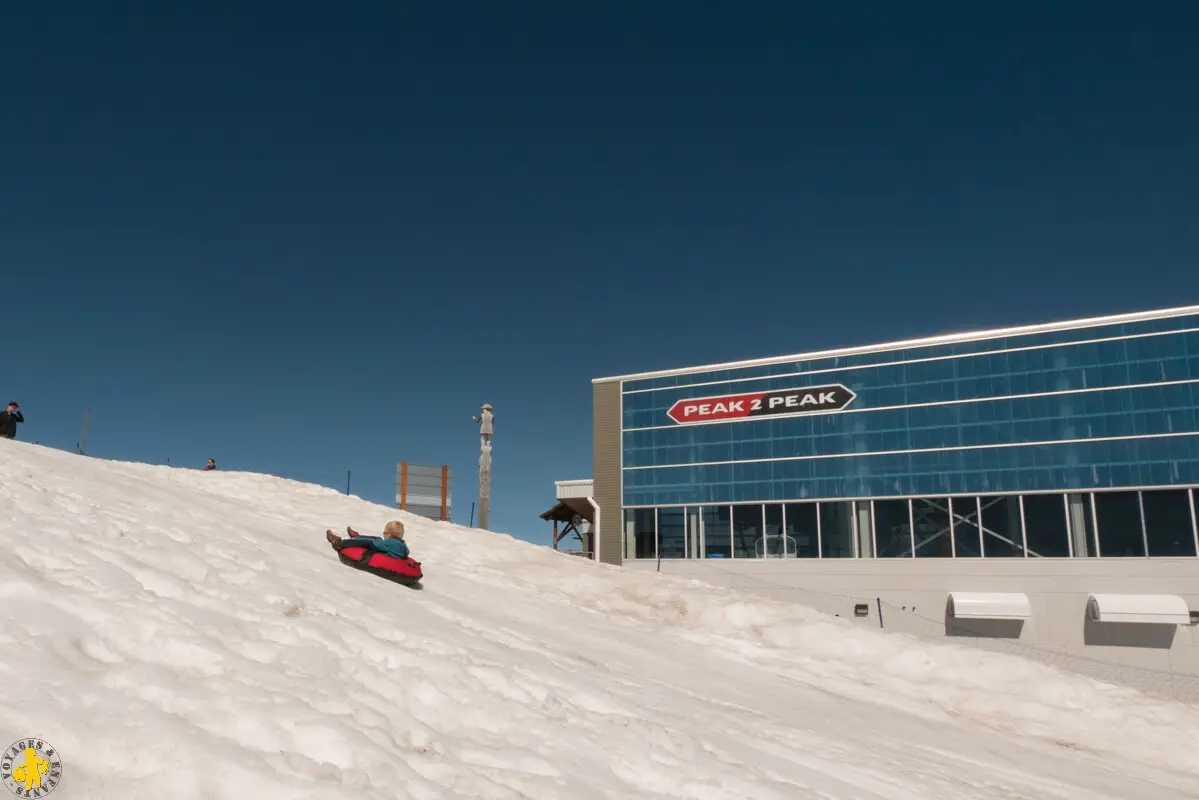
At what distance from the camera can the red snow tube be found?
1289 centimetres

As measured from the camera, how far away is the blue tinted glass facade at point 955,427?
101ft

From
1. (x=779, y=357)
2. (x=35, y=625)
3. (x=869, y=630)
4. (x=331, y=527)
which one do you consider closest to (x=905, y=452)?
(x=779, y=357)

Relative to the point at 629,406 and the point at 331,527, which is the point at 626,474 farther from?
the point at 331,527

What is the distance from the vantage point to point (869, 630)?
659 inches

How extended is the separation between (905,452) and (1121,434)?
26.0 feet

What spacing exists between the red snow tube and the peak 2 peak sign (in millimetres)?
26901

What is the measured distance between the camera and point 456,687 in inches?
297

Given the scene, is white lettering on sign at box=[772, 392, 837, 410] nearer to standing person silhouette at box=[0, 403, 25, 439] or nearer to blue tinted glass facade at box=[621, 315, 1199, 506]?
blue tinted glass facade at box=[621, 315, 1199, 506]

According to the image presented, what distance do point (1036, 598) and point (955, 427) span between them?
7.37m

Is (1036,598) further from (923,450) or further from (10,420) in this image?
(10,420)

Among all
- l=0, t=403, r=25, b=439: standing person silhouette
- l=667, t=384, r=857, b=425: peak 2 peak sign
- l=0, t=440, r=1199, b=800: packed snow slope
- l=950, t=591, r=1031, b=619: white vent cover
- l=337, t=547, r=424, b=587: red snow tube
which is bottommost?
l=950, t=591, r=1031, b=619: white vent cover

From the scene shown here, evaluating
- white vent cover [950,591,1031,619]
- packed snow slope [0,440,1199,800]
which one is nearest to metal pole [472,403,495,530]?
packed snow slope [0,440,1199,800]

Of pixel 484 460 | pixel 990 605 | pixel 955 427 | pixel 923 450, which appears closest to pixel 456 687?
pixel 484 460

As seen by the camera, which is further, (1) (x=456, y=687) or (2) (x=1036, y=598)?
(2) (x=1036, y=598)
